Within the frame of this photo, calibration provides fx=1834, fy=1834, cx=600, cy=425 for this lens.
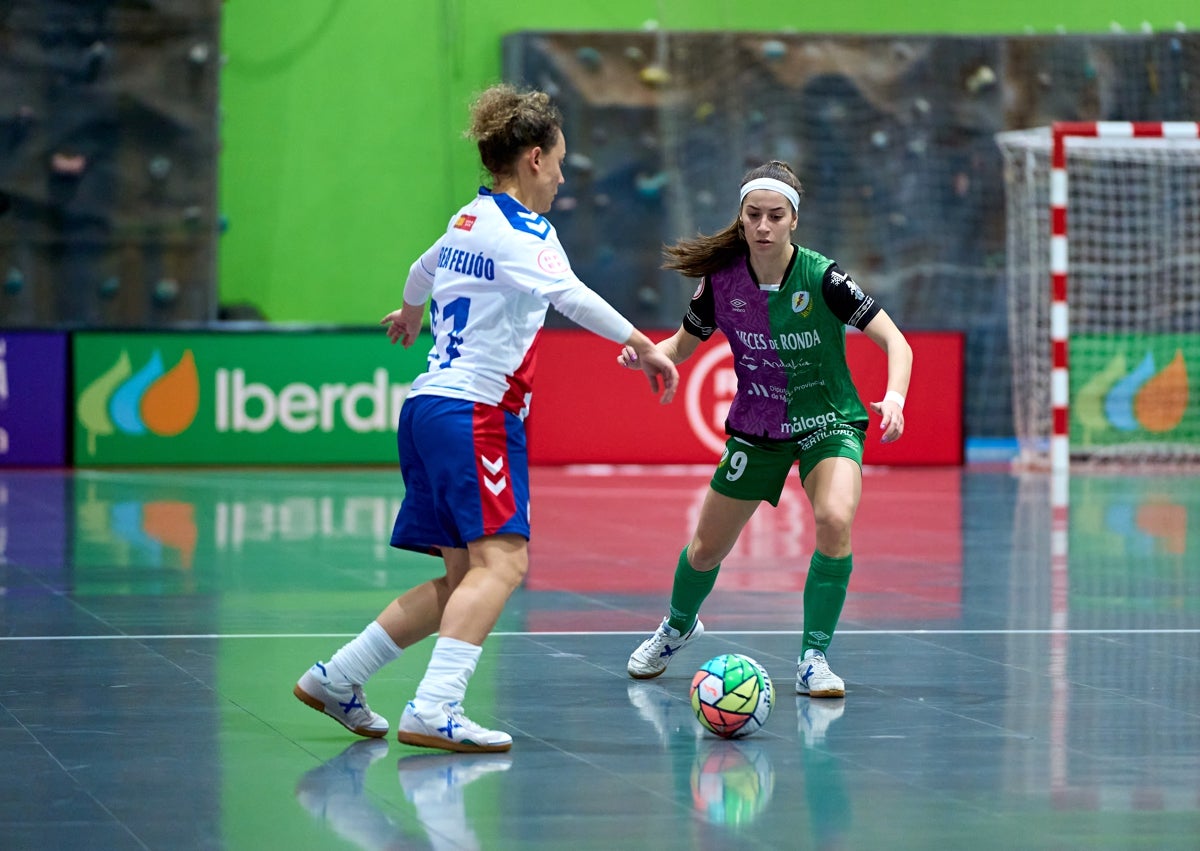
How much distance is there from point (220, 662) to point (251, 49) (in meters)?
13.3

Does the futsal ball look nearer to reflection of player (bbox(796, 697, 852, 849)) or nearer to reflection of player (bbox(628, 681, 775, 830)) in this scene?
reflection of player (bbox(628, 681, 775, 830))

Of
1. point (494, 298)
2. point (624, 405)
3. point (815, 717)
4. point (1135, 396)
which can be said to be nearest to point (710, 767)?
point (815, 717)

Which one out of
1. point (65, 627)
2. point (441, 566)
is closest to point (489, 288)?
point (65, 627)

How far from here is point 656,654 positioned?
6340mm

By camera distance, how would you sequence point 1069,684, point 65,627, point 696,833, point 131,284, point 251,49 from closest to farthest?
1. point 696,833
2. point 1069,684
3. point 65,627
4. point 131,284
5. point 251,49

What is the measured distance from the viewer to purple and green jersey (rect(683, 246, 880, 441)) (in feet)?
20.2

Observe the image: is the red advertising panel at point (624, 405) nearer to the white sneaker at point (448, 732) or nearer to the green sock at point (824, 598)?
the green sock at point (824, 598)

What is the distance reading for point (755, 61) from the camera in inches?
746

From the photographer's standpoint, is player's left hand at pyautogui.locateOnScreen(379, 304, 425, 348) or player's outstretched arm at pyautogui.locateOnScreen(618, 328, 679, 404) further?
player's left hand at pyautogui.locateOnScreen(379, 304, 425, 348)

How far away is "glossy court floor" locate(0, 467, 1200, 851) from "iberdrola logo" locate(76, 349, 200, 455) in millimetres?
4300

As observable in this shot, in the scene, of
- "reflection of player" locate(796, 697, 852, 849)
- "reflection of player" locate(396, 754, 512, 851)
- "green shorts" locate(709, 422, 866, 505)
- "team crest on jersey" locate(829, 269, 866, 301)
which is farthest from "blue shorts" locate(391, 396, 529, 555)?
"team crest on jersey" locate(829, 269, 866, 301)

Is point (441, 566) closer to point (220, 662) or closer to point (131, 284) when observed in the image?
point (220, 662)

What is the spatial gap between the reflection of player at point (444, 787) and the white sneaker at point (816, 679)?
132 centimetres

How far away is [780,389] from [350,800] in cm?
240
